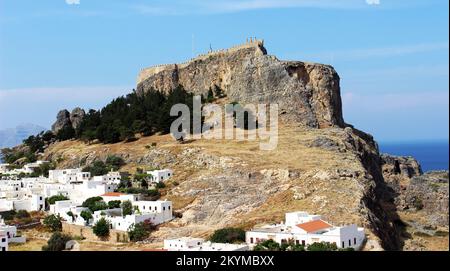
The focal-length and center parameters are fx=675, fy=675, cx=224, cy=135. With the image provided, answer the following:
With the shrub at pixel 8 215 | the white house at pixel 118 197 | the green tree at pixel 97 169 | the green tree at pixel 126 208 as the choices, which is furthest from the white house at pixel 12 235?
the green tree at pixel 97 169

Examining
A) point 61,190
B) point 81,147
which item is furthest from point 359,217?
point 81,147

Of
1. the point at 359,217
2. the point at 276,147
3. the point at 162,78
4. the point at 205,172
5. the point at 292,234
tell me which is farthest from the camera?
the point at 162,78

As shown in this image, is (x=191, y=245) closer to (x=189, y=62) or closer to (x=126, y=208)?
(x=126, y=208)

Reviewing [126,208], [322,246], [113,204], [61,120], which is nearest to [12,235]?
[113,204]

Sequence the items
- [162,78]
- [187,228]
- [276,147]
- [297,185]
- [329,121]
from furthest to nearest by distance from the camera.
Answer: [162,78], [329,121], [276,147], [297,185], [187,228]

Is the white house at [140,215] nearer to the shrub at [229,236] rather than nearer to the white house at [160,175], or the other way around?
the white house at [160,175]
